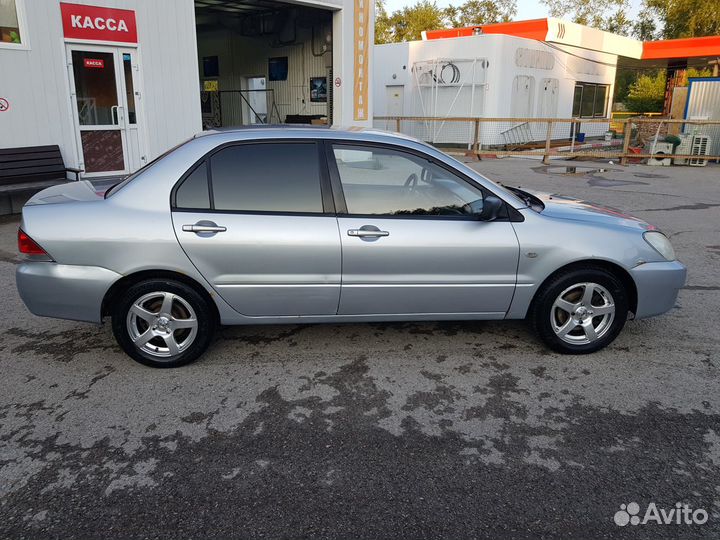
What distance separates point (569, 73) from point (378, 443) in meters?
26.1

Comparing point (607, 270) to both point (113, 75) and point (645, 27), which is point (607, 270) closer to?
point (113, 75)

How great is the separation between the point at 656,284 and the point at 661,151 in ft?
53.0

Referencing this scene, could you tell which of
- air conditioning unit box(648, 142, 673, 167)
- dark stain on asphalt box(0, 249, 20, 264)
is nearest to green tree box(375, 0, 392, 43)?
air conditioning unit box(648, 142, 673, 167)

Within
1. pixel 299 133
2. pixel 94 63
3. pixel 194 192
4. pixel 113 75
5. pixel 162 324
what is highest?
pixel 94 63

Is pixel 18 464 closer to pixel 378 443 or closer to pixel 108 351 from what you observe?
pixel 108 351

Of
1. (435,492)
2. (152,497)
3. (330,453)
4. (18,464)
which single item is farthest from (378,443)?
(18,464)

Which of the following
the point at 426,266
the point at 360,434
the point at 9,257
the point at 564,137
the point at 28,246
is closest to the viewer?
the point at 360,434

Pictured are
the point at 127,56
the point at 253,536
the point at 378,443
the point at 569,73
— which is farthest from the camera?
the point at 569,73

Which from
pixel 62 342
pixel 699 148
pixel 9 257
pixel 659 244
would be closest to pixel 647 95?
pixel 699 148

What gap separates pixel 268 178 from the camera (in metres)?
4.10

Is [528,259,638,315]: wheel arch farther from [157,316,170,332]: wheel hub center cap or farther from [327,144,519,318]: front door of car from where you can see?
[157,316,170,332]: wheel hub center cap

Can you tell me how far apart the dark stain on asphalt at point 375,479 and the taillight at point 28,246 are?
127cm

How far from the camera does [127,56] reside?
34.7 feet

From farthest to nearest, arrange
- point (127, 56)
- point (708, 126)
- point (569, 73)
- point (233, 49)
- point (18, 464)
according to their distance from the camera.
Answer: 1. point (569, 73)
2. point (233, 49)
3. point (708, 126)
4. point (127, 56)
5. point (18, 464)
